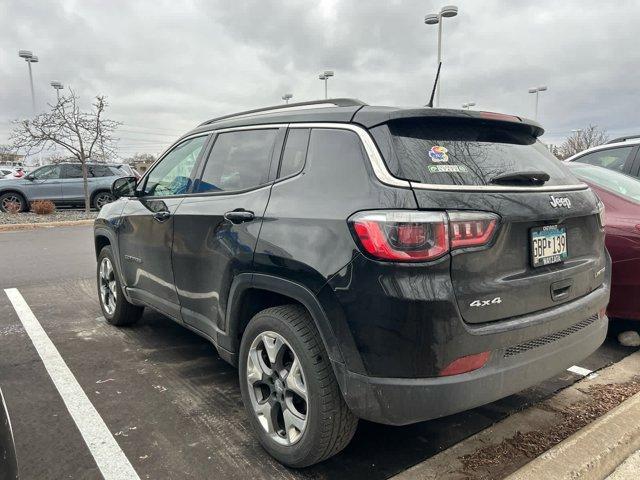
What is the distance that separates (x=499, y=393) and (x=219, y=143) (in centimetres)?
228

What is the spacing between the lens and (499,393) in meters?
2.12

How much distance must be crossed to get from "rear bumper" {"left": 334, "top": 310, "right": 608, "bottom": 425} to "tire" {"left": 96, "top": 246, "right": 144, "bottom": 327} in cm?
302

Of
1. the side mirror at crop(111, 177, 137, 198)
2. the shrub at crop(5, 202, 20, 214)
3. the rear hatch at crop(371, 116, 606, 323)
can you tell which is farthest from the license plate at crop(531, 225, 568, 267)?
the shrub at crop(5, 202, 20, 214)

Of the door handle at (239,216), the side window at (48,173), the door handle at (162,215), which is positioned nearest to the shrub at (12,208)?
the side window at (48,173)

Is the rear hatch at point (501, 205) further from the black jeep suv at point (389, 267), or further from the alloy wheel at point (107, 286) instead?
the alloy wheel at point (107, 286)

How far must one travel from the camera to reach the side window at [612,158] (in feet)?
17.9

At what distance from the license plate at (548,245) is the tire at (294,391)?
3.50ft

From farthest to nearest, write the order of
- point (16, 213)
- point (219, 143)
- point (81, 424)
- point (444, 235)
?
point (16, 213) < point (219, 143) < point (81, 424) < point (444, 235)

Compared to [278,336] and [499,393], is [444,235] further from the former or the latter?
[278,336]

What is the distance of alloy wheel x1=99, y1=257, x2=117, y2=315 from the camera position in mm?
4637

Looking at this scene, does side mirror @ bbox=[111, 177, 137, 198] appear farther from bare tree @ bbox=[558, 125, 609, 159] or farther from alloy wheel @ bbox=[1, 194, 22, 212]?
bare tree @ bbox=[558, 125, 609, 159]

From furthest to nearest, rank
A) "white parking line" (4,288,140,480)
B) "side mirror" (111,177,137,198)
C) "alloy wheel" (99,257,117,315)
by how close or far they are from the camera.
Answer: "alloy wheel" (99,257,117,315) → "side mirror" (111,177,137,198) → "white parking line" (4,288,140,480)

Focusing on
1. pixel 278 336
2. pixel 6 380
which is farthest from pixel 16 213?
pixel 278 336

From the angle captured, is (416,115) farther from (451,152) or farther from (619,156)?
(619,156)
